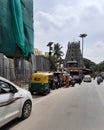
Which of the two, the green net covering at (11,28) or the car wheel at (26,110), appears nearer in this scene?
the car wheel at (26,110)

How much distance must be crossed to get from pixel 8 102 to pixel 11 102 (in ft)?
0.82

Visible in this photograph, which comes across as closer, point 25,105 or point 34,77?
point 25,105

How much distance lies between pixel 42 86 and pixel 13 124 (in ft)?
37.5

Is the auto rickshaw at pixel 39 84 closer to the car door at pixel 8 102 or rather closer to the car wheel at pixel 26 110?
the car wheel at pixel 26 110

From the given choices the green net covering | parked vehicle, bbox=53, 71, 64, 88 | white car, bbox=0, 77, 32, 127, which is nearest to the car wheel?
white car, bbox=0, 77, 32, 127

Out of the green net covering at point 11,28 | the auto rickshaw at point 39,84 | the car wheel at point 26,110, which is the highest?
the green net covering at point 11,28

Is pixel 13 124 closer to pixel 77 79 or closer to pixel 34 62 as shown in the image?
pixel 34 62

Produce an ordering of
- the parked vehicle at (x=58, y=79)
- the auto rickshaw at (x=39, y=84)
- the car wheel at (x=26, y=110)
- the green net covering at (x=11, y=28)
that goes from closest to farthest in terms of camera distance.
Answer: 1. the car wheel at (x=26, y=110)
2. the green net covering at (x=11, y=28)
3. the auto rickshaw at (x=39, y=84)
4. the parked vehicle at (x=58, y=79)

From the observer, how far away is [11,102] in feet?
26.6

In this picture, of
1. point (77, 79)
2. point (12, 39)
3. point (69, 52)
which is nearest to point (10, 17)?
point (12, 39)

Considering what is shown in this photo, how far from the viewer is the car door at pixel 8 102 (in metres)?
7.55

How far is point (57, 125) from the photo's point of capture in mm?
8406

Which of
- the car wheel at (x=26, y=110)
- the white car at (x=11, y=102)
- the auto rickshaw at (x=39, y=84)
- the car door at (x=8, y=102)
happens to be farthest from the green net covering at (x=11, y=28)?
the car door at (x=8, y=102)

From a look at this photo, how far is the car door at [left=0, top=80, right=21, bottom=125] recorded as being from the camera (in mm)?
7546
